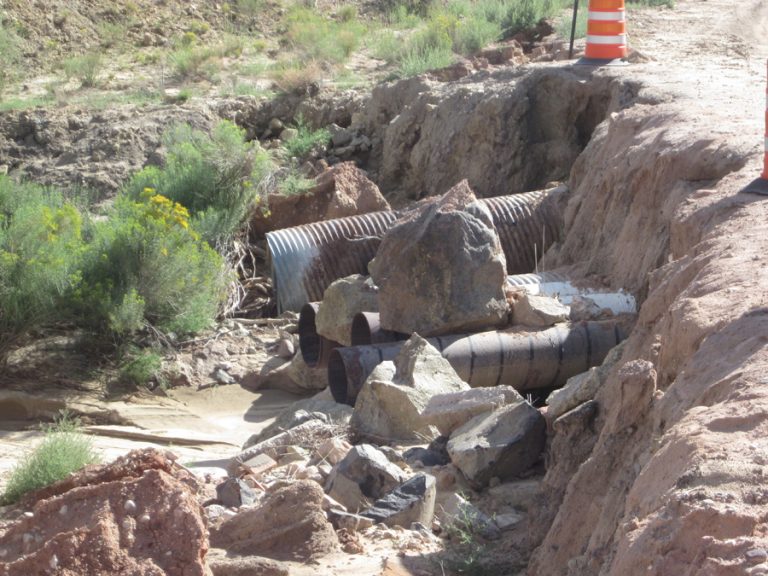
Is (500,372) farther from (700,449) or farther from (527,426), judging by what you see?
(700,449)

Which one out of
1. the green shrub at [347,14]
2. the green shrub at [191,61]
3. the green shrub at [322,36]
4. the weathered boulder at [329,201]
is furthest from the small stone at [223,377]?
the green shrub at [347,14]

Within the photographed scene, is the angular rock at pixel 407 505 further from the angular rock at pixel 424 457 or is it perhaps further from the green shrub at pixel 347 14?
the green shrub at pixel 347 14

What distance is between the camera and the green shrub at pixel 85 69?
18.1m

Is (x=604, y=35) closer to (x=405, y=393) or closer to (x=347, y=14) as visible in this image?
(x=405, y=393)

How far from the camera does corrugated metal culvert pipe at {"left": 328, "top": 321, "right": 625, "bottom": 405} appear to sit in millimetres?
8148

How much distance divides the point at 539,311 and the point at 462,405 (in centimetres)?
180

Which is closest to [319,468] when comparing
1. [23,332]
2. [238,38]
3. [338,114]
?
[23,332]

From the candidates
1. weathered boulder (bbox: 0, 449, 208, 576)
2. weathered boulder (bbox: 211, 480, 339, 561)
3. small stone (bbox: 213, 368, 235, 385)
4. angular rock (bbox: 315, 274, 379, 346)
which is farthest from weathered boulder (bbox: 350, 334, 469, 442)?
small stone (bbox: 213, 368, 235, 385)

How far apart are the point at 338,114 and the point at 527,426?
10082 mm

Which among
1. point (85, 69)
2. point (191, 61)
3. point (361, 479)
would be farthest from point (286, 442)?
point (85, 69)

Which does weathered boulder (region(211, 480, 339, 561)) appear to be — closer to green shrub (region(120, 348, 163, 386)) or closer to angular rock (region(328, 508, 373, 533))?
angular rock (region(328, 508, 373, 533))

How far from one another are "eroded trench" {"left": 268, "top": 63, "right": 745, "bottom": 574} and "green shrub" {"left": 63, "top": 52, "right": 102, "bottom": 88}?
5048mm

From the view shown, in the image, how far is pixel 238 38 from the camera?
20312mm

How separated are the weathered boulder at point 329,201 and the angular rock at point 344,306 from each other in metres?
2.96
